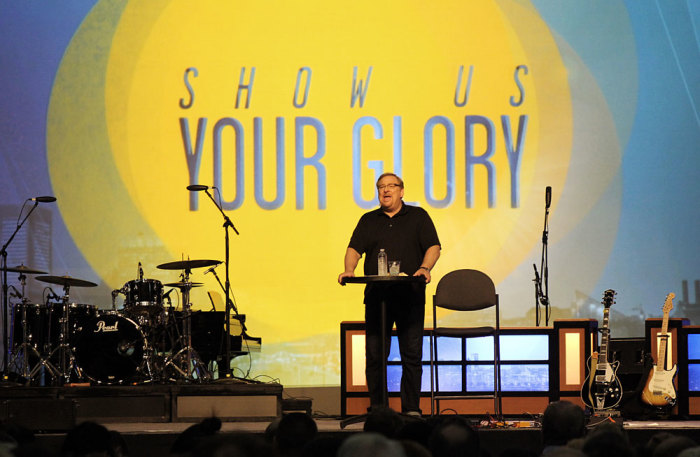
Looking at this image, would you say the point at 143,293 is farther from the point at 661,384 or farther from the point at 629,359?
the point at 661,384

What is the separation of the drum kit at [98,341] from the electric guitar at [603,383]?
2.81 metres

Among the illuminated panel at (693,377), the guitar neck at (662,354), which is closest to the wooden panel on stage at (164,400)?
the guitar neck at (662,354)

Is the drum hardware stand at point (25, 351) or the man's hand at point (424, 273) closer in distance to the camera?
the man's hand at point (424, 273)

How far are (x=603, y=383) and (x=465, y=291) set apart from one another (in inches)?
45.0

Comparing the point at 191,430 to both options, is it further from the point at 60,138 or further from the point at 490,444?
the point at 60,138

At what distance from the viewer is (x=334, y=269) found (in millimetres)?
8227

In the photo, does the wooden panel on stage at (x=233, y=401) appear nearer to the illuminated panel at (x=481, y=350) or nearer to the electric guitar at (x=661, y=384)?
the illuminated panel at (x=481, y=350)

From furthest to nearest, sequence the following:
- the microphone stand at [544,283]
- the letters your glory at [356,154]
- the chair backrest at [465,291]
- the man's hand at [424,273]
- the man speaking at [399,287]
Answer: the letters your glory at [356,154] < the microphone stand at [544,283] < the chair backrest at [465,291] < the man speaking at [399,287] < the man's hand at [424,273]

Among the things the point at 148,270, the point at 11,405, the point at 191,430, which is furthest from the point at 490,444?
the point at 148,270

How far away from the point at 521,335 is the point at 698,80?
9.80 feet

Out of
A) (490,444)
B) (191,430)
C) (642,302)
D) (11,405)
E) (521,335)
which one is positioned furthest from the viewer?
(642,302)

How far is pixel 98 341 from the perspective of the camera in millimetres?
7266

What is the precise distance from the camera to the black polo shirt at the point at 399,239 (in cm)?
577

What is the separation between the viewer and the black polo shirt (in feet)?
18.9
